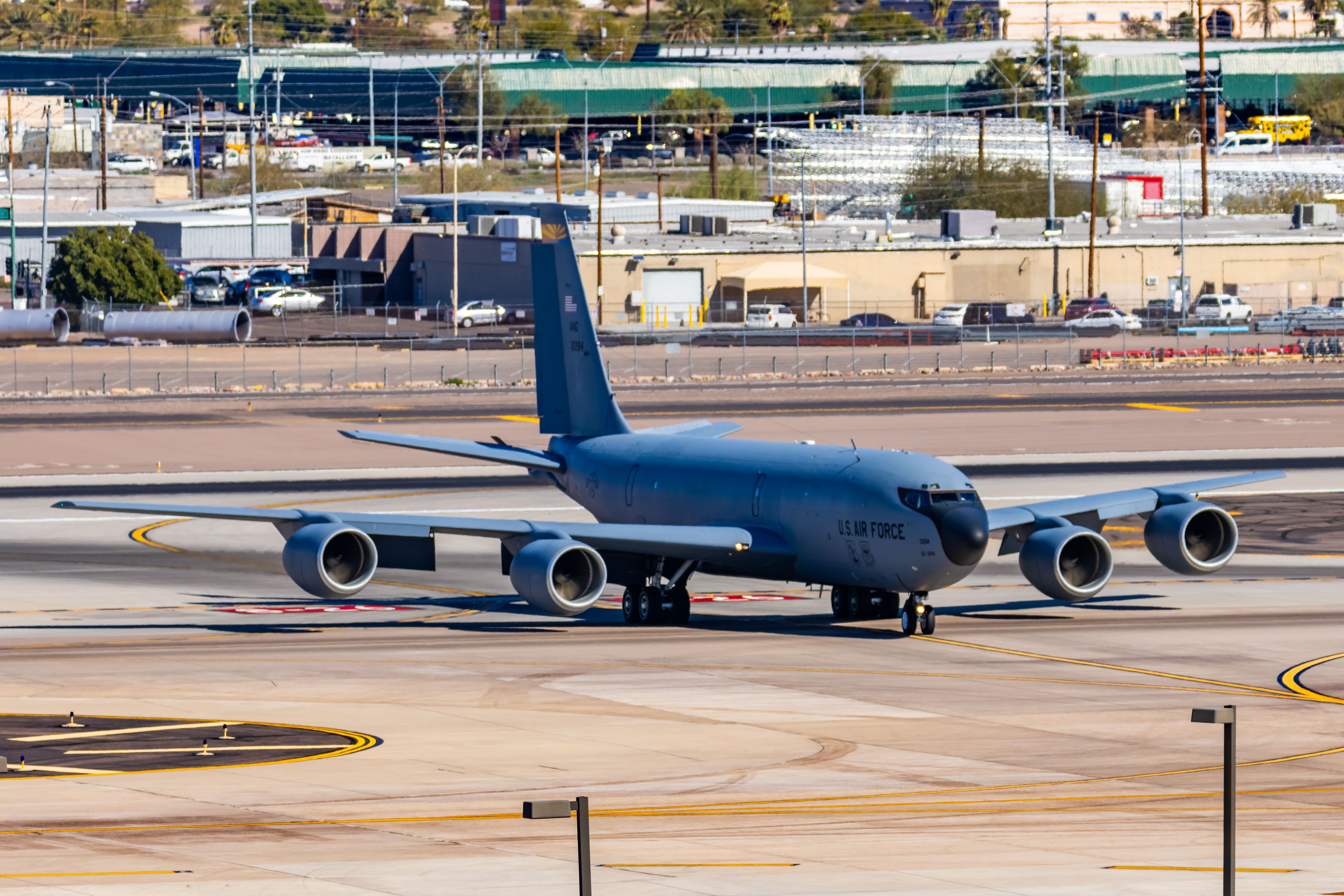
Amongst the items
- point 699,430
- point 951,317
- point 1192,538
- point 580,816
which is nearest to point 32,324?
point 951,317

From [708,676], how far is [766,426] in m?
57.8

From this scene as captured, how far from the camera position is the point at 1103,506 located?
162ft

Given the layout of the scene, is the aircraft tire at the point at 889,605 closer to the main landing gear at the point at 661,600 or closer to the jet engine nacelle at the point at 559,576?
the main landing gear at the point at 661,600

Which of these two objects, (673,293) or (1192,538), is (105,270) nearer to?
(673,293)

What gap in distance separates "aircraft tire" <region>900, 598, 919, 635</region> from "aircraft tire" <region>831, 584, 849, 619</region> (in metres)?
2.46

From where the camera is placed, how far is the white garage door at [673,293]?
6339 inches

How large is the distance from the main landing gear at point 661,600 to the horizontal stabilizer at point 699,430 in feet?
20.0

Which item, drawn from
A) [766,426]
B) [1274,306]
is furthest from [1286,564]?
[1274,306]

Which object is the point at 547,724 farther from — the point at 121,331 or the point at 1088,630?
the point at 121,331

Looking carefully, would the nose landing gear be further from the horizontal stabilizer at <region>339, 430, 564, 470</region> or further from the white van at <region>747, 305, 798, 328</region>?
the white van at <region>747, 305, 798, 328</region>

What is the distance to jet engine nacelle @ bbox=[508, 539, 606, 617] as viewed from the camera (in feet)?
142

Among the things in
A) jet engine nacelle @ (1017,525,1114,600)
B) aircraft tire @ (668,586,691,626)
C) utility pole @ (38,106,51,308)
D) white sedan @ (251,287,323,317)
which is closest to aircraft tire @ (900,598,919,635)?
jet engine nacelle @ (1017,525,1114,600)

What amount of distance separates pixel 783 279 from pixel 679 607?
375 feet

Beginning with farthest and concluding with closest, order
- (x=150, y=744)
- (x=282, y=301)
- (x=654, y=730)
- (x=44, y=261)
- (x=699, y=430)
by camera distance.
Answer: (x=282, y=301) → (x=44, y=261) → (x=699, y=430) → (x=654, y=730) → (x=150, y=744)
